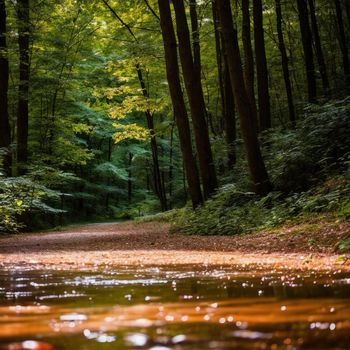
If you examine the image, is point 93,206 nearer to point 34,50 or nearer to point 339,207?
point 34,50

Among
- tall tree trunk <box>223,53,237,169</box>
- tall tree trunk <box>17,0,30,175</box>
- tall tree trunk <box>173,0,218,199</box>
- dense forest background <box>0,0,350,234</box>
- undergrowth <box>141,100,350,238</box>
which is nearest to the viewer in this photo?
undergrowth <box>141,100,350,238</box>

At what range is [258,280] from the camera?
3164 millimetres

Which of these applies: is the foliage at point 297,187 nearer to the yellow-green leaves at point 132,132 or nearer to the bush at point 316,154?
the bush at point 316,154

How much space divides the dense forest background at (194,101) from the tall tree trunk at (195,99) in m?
0.03

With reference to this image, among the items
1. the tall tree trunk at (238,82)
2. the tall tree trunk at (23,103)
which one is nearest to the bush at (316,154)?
the tall tree trunk at (238,82)

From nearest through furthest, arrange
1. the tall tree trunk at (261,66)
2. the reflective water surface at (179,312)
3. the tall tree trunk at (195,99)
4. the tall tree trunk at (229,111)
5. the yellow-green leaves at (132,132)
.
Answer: the reflective water surface at (179,312) → the tall tree trunk at (195,99) → the tall tree trunk at (261,66) → the tall tree trunk at (229,111) → the yellow-green leaves at (132,132)

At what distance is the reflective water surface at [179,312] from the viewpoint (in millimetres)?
1486

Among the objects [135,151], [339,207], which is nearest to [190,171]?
[339,207]

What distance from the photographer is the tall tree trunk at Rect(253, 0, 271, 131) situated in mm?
15495

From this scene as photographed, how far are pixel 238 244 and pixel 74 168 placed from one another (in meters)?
30.8

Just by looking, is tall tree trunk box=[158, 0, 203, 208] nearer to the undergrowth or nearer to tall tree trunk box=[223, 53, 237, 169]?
the undergrowth

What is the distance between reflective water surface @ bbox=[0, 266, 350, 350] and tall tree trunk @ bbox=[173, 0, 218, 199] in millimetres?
10650

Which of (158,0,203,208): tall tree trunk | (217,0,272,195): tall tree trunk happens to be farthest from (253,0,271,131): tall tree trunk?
(217,0,272,195): tall tree trunk

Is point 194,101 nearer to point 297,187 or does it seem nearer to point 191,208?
point 297,187
